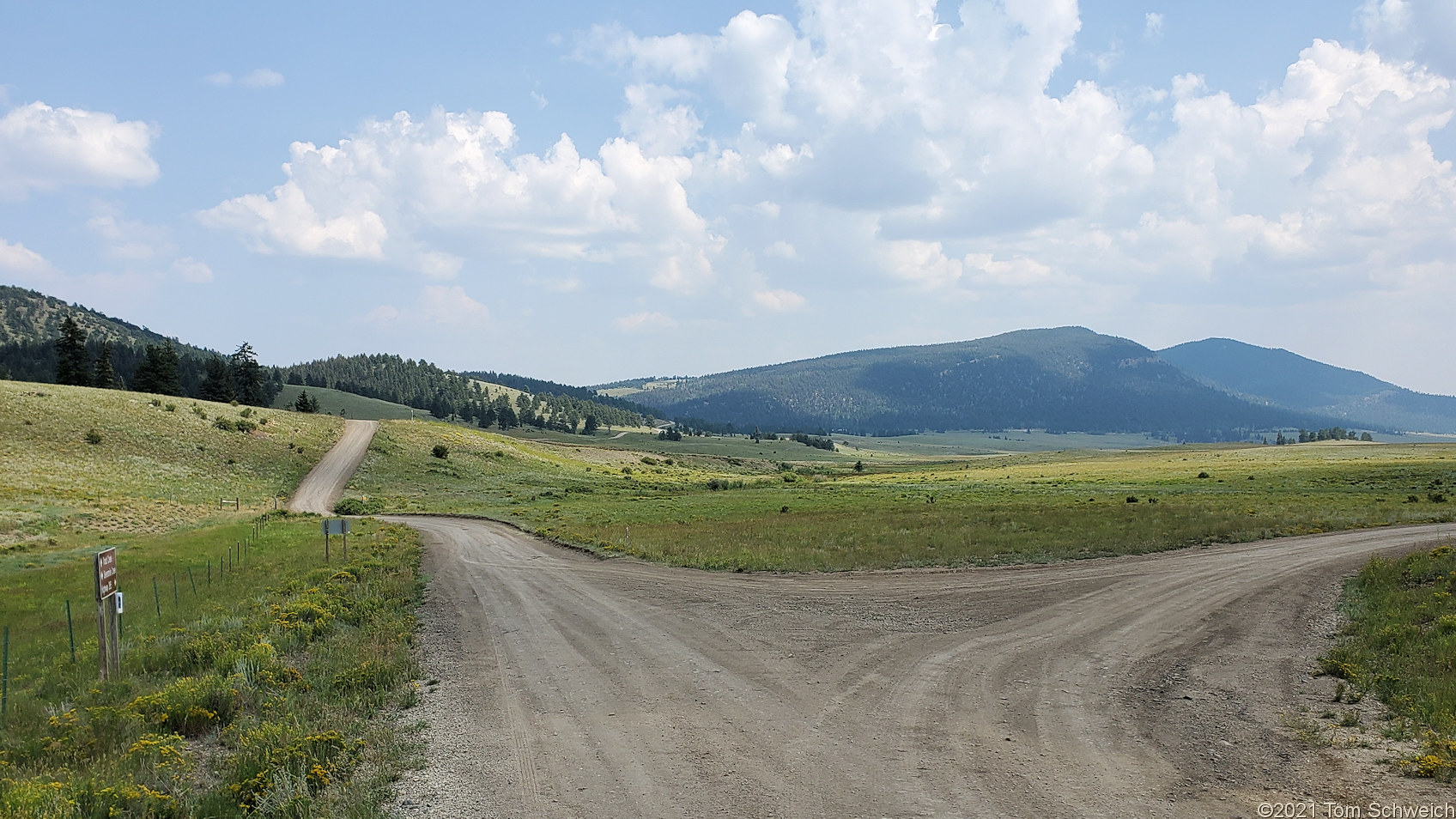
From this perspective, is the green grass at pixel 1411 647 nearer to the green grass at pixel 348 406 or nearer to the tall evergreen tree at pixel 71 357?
the tall evergreen tree at pixel 71 357

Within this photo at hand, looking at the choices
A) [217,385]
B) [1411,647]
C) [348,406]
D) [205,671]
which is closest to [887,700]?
[1411,647]

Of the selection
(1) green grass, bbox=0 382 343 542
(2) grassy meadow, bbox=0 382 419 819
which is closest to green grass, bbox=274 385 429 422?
(1) green grass, bbox=0 382 343 542

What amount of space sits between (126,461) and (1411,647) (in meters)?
76.3

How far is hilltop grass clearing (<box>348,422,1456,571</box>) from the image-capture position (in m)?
28.0

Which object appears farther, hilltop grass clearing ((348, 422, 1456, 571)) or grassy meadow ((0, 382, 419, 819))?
hilltop grass clearing ((348, 422, 1456, 571))

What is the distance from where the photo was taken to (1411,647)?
41.5 feet

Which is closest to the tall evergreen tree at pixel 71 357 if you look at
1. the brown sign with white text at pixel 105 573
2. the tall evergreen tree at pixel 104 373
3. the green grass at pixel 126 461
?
the tall evergreen tree at pixel 104 373

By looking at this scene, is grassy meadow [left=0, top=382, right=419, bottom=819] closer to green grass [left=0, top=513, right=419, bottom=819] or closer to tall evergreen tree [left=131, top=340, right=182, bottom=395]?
green grass [left=0, top=513, right=419, bottom=819]

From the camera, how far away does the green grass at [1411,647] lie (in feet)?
30.3

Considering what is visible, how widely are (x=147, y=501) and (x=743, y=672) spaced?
54.0 m

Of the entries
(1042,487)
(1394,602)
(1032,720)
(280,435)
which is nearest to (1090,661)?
(1032,720)

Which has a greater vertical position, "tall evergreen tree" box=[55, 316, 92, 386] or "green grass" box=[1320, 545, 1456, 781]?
"tall evergreen tree" box=[55, 316, 92, 386]

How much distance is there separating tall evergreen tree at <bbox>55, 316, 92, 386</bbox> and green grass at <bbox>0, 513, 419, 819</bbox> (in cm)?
9919

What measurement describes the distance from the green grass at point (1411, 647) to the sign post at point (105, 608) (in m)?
18.1
